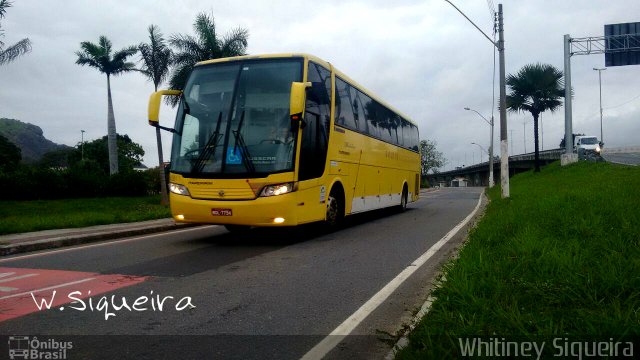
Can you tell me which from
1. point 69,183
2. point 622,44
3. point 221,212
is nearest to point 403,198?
point 221,212

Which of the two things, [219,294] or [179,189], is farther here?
[179,189]

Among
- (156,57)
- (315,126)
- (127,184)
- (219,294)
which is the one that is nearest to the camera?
(219,294)

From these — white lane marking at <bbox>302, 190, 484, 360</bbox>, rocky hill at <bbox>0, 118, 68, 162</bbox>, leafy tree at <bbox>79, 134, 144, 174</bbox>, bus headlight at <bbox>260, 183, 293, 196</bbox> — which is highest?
rocky hill at <bbox>0, 118, 68, 162</bbox>

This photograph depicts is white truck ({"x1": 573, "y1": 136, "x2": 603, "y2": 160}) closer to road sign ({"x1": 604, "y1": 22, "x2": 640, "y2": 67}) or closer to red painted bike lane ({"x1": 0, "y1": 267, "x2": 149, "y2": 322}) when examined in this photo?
road sign ({"x1": 604, "y1": 22, "x2": 640, "y2": 67})

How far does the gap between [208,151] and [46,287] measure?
3.82 meters

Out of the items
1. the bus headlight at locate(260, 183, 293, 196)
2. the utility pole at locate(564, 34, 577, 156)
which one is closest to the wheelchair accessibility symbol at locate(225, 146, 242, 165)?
the bus headlight at locate(260, 183, 293, 196)

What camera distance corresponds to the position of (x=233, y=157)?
9.02m

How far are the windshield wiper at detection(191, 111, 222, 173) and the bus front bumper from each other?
57cm

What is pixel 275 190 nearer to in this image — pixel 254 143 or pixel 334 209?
pixel 254 143

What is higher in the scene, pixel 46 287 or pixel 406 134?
pixel 406 134

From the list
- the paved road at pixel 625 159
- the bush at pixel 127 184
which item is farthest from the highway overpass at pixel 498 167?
the bush at pixel 127 184

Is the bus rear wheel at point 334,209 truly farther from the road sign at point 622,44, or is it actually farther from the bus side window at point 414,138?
the road sign at point 622,44

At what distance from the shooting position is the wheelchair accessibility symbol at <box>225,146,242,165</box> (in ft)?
29.5

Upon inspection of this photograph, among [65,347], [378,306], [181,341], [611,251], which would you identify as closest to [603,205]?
[611,251]
